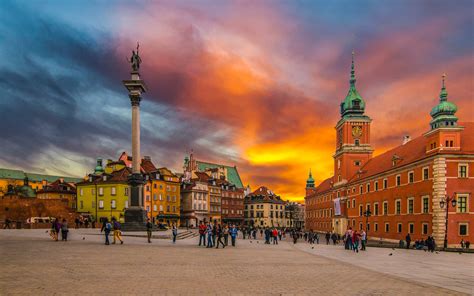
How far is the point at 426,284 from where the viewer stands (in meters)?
13.1

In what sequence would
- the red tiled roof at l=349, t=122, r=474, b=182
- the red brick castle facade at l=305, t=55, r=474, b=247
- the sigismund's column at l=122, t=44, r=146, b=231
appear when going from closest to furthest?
1. the sigismund's column at l=122, t=44, r=146, b=231
2. the red brick castle facade at l=305, t=55, r=474, b=247
3. the red tiled roof at l=349, t=122, r=474, b=182

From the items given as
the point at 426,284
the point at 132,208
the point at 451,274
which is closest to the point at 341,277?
the point at 426,284

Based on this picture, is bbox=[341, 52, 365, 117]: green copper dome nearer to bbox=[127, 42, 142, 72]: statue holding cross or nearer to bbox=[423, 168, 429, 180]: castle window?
bbox=[423, 168, 429, 180]: castle window

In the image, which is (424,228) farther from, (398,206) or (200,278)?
(200,278)

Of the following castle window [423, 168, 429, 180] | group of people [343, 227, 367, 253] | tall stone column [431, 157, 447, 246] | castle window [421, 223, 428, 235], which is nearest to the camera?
group of people [343, 227, 367, 253]

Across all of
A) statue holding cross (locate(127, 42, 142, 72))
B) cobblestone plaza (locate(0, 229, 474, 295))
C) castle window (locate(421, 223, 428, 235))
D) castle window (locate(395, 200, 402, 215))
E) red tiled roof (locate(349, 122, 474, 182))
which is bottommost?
castle window (locate(421, 223, 428, 235))

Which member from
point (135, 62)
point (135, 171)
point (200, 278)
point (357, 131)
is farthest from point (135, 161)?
point (357, 131)

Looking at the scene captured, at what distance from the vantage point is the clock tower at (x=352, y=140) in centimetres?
8450

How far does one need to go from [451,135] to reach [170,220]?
65.5 metres

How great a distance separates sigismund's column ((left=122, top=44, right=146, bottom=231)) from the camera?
4156 cm

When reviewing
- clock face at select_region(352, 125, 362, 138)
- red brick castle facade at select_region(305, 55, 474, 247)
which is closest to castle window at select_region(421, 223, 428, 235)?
red brick castle facade at select_region(305, 55, 474, 247)

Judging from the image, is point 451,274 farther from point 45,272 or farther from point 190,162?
point 190,162

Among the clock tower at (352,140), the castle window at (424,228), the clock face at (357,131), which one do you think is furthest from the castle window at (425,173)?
the clock face at (357,131)

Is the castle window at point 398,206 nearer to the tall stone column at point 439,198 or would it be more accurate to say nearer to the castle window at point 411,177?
the castle window at point 411,177
